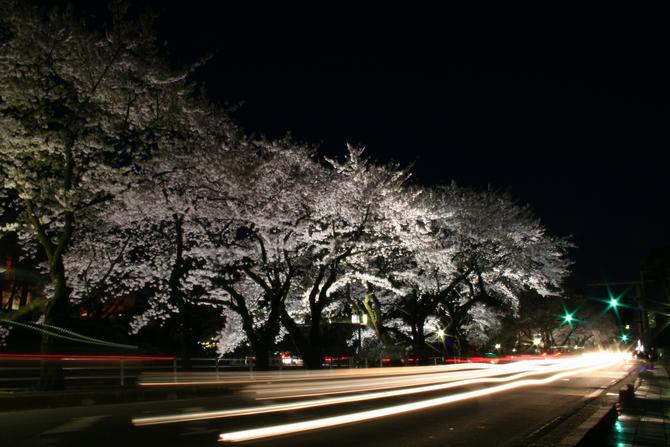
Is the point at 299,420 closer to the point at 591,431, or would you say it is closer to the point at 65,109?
the point at 591,431

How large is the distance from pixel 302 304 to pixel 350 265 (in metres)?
4.10

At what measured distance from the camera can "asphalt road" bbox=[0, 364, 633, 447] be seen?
8.99m

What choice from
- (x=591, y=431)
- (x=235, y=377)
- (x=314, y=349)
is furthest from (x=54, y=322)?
(x=591, y=431)

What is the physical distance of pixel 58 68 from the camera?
58.9ft

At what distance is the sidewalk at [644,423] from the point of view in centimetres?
866

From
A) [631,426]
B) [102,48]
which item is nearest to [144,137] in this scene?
[102,48]

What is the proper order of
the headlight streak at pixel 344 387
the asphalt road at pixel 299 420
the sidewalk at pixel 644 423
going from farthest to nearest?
1. the headlight streak at pixel 344 387
2. the asphalt road at pixel 299 420
3. the sidewalk at pixel 644 423

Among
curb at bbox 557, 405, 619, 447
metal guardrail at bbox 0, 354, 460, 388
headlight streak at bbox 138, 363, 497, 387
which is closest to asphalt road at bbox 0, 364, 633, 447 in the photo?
curb at bbox 557, 405, 619, 447

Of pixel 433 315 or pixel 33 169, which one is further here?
pixel 433 315

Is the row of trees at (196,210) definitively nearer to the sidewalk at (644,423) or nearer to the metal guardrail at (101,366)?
the metal guardrail at (101,366)

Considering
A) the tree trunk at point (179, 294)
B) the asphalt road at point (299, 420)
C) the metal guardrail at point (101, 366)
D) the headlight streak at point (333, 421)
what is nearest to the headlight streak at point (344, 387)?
the asphalt road at point (299, 420)

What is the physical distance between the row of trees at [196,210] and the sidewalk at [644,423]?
606 inches

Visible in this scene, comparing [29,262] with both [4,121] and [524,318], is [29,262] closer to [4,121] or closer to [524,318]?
[4,121]

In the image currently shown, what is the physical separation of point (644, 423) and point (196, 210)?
19.0 meters
